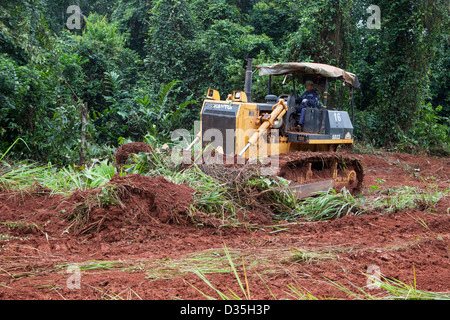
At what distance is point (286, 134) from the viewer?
830 cm

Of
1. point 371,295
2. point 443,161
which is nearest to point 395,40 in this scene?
point 443,161

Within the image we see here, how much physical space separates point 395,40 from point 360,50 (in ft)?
8.72

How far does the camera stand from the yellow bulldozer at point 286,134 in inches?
298

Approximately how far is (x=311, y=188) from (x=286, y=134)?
1.25 meters

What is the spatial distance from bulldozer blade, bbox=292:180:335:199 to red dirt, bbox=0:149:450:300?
1.07 m

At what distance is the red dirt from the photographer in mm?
3627

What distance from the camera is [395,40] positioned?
57.5 ft

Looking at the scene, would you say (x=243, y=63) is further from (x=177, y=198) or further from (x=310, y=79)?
(x=177, y=198)

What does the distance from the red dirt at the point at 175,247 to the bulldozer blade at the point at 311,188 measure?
1066mm

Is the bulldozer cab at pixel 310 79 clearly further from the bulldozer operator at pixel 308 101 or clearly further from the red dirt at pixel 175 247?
the red dirt at pixel 175 247

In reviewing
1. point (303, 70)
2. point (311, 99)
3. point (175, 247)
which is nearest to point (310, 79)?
point (311, 99)

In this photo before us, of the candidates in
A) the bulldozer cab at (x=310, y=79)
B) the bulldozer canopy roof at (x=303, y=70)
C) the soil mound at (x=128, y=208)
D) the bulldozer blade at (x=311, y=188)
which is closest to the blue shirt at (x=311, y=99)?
the bulldozer cab at (x=310, y=79)

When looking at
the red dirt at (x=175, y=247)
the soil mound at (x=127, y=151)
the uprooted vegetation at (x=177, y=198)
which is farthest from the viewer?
the soil mound at (x=127, y=151)
